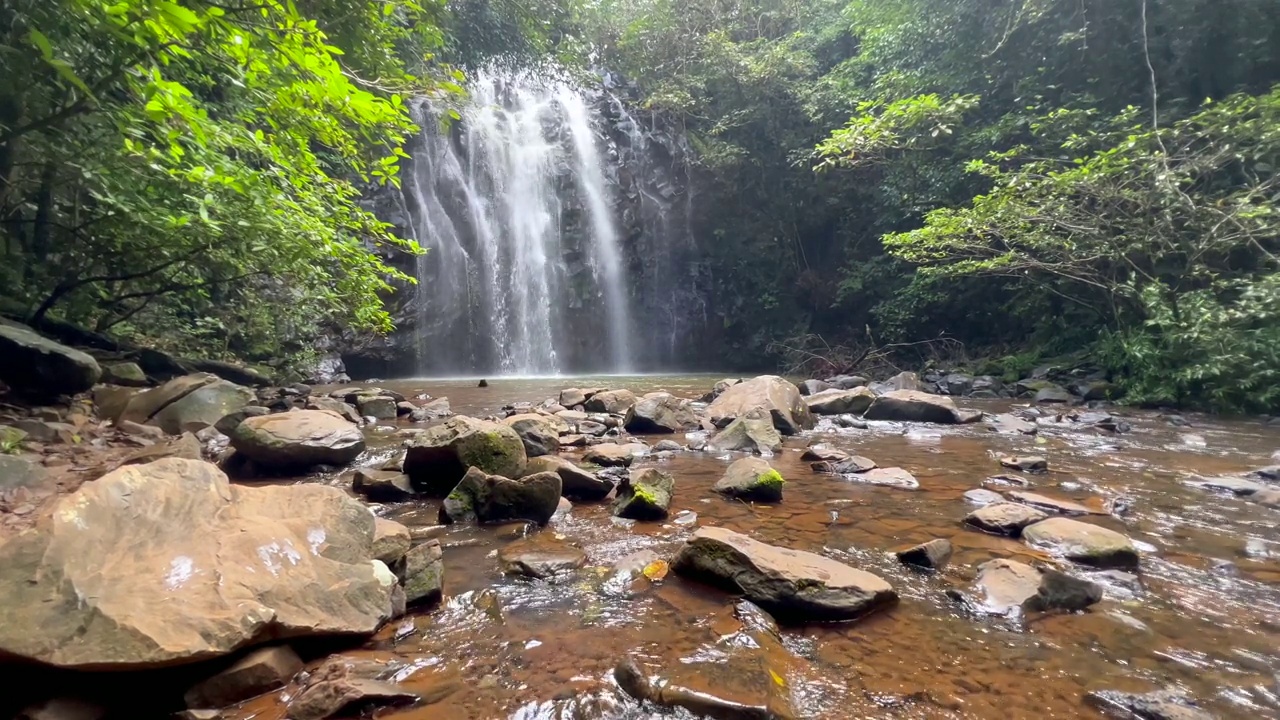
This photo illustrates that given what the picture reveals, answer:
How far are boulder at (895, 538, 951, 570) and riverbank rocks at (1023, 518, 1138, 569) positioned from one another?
56cm

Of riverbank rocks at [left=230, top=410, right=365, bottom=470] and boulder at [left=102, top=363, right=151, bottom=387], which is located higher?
boulder at [left=102, top=363, right=151, bottom=387]

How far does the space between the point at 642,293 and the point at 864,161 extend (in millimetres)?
8463

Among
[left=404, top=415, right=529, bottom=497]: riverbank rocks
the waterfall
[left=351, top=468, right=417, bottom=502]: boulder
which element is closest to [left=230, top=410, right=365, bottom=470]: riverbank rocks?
[left=351, top=468, right=417, bottom=502]: boulder

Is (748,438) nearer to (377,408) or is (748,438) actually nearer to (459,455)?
(459,455)

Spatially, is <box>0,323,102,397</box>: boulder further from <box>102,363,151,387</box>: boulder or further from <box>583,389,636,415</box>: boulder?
<box>583,389,636,415</box>: boulder

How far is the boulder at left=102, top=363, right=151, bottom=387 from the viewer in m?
6.25

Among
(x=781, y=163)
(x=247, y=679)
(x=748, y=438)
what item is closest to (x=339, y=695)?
(x=247, y=679)

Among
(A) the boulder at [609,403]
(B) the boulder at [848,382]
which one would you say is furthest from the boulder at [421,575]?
(B) the boulder at [848,382]

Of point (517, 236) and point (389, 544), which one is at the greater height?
point (517, 236)

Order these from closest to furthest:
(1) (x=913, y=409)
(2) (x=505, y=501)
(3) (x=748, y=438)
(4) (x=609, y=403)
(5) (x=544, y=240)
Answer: (2) (x=505, y=501) → (3) (x=748, y=438) → (1) (x=913, y=409) → (4) (x=609, y=403) → (5) (x=544, y=240)

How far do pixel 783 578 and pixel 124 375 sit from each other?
725 cm

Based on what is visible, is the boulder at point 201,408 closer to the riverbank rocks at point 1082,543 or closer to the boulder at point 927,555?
the boulder at point 927,555

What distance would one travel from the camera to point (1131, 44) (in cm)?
1082

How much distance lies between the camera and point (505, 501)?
11.3 feet
